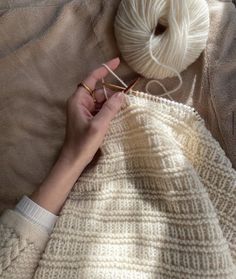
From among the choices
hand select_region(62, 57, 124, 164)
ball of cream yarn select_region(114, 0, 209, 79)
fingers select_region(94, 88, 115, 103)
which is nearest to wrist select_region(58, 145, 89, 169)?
hand select_region(62, 57, 124, 164)

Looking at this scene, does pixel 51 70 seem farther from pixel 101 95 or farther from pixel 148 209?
pixel 148 209

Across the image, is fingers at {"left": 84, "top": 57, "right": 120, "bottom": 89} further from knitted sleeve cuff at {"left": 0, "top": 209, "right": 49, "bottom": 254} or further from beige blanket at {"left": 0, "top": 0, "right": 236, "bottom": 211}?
knitted sleeve cuff at {"left": 0, "top": 209, "right": 49, "bottom": 254}

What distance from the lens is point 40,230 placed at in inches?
29.2

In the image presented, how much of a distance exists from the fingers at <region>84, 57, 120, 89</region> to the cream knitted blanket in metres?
0.08

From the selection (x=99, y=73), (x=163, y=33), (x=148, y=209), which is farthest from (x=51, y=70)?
(x=148, y=209)

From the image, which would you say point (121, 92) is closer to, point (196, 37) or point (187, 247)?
point (196, 37)

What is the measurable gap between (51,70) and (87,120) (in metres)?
0.17

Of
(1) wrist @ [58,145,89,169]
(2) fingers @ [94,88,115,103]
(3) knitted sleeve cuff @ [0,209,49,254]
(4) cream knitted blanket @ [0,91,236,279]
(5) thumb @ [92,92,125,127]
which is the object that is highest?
(2) fingers @ [94,88,115,103]

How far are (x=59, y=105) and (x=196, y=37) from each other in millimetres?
317

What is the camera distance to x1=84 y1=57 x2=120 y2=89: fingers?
796 millimetres

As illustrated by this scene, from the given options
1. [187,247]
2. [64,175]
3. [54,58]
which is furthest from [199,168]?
[54,58]

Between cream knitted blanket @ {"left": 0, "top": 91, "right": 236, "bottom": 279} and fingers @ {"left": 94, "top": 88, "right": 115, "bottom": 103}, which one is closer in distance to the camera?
cream knitted blanket @ {"left": 0, "top": 91, "right": 236, "bottom": 279}


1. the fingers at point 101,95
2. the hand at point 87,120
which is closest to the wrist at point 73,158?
the hand at point 87,120

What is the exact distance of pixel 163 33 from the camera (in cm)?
80
